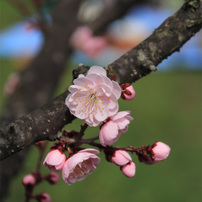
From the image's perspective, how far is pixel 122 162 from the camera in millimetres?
661

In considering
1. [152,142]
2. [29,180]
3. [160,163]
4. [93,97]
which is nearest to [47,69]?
[29,180]

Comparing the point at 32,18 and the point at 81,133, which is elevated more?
the point at 32,18

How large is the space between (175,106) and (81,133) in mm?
3613

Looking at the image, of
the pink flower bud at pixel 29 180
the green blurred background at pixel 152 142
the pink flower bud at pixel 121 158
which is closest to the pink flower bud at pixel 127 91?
the pink flower bud at pixel 121 158

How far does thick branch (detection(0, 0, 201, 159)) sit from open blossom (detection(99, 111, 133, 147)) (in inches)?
3.3

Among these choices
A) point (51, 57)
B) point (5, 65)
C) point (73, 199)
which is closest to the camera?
point (51, 57)

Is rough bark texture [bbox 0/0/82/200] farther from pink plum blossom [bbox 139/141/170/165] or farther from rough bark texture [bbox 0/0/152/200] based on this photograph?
pink plum blossom [bbox 139/141/170/165]

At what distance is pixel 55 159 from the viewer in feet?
2.04

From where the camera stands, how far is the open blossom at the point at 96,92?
0.62m

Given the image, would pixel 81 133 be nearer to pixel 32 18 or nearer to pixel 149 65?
pixel 149 65

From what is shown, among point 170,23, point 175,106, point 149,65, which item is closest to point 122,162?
point 149,65

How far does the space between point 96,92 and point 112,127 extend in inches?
3.9

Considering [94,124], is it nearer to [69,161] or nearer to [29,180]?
[69,161]

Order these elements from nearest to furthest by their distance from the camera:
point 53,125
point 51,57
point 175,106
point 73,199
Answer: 1. point 53,125
2. point 51,57
3. point 73,199
4. point 175,106
